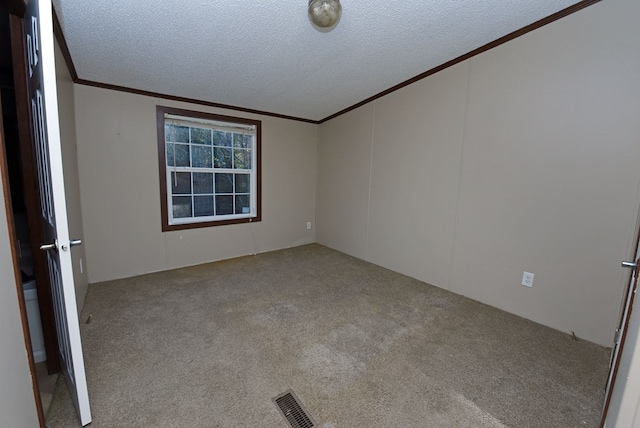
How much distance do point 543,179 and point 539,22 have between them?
126cm

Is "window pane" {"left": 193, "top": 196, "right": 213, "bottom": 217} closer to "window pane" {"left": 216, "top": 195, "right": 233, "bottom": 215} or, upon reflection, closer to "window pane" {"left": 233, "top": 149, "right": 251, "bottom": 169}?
"window pane" {"left": 216, "top": 195, "right": 233, "bottom": 215}

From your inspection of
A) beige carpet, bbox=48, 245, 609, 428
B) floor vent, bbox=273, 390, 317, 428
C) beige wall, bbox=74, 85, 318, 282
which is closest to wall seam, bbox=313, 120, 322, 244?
beige wall, bbox=74, 85, 318, 282

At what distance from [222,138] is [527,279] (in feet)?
12.3

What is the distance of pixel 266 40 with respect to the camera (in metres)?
2.20

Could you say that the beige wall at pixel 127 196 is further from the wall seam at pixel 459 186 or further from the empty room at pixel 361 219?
the wall seam at pixel 459 186

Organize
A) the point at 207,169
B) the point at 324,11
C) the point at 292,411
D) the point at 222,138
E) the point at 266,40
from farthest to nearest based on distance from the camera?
the point at 222,138
the point at 207,169
the point at 266,40
the point at 324,11
the point at 292,411

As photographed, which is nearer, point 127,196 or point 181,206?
point 127,196

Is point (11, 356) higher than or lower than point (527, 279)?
higher

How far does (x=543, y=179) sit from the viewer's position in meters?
2.23

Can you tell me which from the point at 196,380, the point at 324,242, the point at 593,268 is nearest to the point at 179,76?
the point at 196,380

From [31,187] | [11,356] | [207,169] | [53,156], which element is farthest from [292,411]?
[207,169]

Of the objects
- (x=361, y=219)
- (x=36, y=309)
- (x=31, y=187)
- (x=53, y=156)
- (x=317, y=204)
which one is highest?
(x=53, y=156)

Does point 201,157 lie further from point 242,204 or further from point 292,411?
point 292,411

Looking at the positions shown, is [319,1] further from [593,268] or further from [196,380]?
[593,268]
